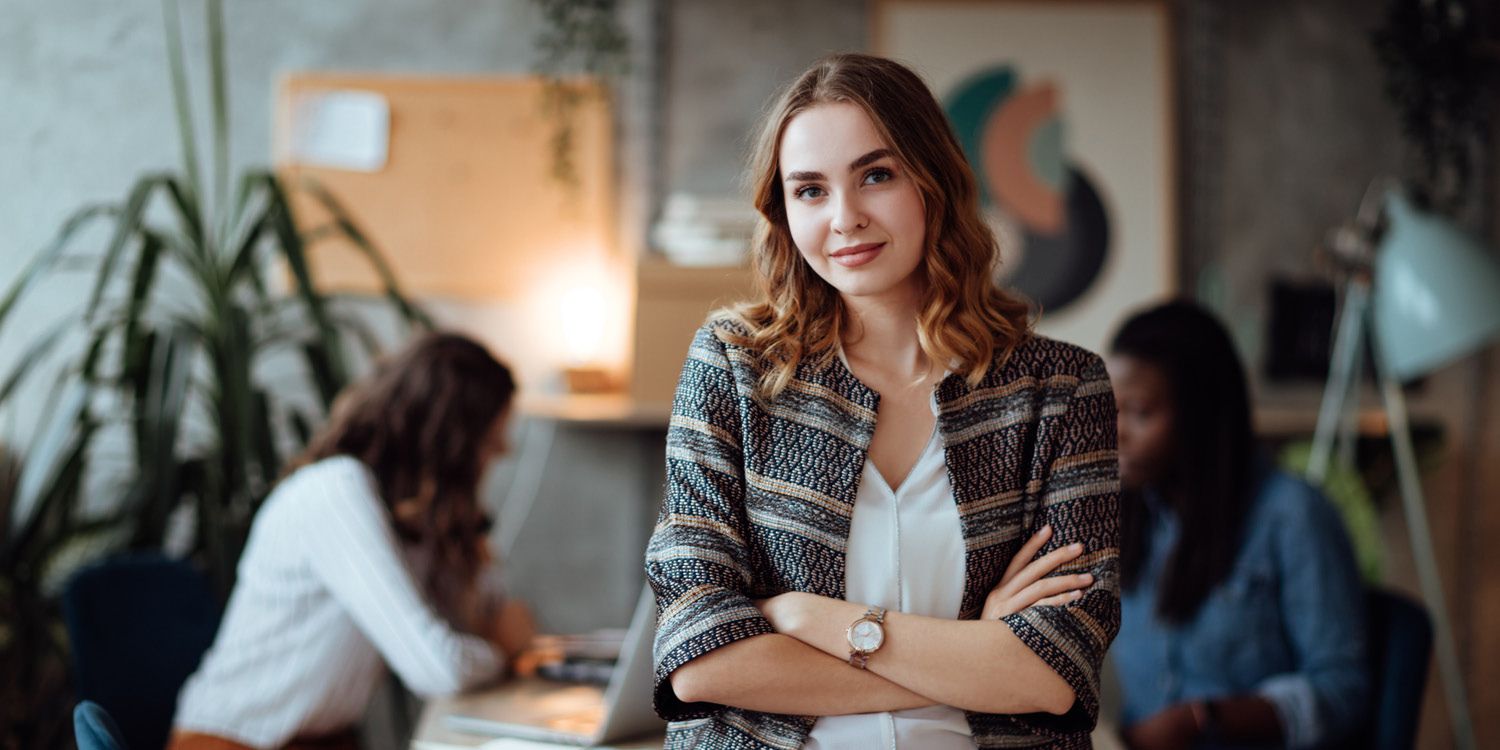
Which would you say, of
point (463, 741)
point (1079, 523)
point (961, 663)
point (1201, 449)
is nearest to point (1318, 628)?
point (1201, 449)

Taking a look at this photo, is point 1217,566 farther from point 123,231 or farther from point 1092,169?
point 123,231

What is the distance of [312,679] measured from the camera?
84.7 inches

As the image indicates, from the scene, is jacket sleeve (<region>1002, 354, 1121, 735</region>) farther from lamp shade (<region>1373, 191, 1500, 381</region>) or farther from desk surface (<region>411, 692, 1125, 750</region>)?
lamp shade (<region>1373, 191, 1500, 381</region>)

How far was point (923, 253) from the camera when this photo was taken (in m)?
1.43

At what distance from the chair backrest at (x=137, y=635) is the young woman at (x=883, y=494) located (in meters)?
1.28

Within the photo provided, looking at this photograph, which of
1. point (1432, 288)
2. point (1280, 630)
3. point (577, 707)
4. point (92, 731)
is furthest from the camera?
point (1432, 288)

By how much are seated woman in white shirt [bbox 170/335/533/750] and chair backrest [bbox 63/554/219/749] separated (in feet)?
0.18

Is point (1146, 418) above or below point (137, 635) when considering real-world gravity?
above

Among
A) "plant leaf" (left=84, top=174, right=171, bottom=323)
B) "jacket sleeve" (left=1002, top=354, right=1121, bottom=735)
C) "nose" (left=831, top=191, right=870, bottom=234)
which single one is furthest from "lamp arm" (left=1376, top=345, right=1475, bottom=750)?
"plant leaf" (left=84, top=174, right=171, bottom=323)

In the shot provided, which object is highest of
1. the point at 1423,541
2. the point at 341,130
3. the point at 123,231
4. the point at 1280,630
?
the point at 341,130

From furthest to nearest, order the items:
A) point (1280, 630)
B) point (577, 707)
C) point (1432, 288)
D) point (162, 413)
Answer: point (1432, 288) < point (162, 413) < point (1280, 630) < point (577, 707)

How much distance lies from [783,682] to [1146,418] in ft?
4.00

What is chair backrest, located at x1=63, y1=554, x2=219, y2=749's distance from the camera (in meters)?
2.16

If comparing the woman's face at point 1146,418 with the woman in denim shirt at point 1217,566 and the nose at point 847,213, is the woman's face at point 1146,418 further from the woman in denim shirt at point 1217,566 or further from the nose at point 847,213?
the nose at point 847,213
